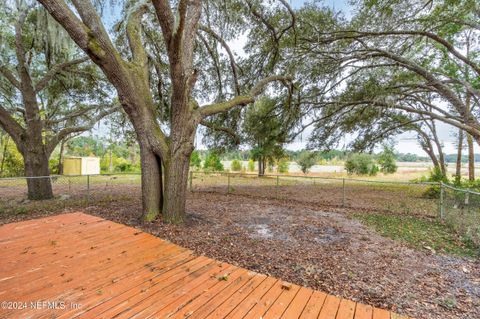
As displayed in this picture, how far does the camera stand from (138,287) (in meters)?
2.12

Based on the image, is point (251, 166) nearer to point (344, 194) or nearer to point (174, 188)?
point (344, 194)

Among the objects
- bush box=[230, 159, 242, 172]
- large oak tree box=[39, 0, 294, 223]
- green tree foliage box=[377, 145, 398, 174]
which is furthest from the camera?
bush box=[230, 159, 242, 172]

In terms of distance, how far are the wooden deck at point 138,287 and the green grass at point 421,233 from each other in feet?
9.45

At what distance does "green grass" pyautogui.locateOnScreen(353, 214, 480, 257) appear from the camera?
3.79m

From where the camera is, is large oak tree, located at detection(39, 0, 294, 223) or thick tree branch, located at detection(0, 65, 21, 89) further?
thick tree branch, located at detection(0, 65, 21, 89)

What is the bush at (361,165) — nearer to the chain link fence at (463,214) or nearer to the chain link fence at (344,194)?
the chain link fence at (344,194)

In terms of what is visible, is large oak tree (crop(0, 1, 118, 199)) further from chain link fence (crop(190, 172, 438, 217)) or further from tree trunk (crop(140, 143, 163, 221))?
chain link fence (crop(190, 172, 438, 217))

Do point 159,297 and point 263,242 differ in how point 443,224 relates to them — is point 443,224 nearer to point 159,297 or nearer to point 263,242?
point 263,242

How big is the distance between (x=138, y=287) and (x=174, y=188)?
219 centimetres

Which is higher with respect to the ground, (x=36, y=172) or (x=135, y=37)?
(x=135, y=37)

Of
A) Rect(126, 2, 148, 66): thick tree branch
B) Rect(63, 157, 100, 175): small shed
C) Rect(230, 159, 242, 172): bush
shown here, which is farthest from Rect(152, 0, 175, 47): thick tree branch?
Rect(230, 159, 242, 172): bush

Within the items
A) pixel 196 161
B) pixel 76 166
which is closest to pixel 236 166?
pixel 196 161

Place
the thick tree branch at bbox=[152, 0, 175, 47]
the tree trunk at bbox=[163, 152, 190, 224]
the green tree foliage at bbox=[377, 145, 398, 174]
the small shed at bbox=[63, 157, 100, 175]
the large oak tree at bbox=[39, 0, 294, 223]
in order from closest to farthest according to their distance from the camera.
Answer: the thick tree branch at bbox=[152, 0, 175, 47]
the large oak tree at bbox=[39, 0, 294, 223]
the tree trunk at bbox=[163, 152, 190, 224]
the small shed at bbox=[63, 157, 100, 175]
the green tree foliage at bbox=[377, 145, 398, 174]

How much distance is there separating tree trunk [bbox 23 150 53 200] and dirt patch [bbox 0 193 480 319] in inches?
85.4
